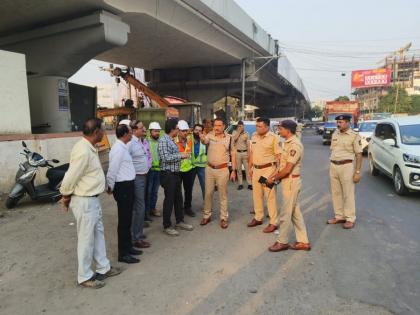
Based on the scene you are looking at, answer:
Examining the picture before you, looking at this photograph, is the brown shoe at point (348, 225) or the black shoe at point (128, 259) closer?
the black shoe at point (128, 259)

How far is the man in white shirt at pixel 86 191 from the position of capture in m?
3.51

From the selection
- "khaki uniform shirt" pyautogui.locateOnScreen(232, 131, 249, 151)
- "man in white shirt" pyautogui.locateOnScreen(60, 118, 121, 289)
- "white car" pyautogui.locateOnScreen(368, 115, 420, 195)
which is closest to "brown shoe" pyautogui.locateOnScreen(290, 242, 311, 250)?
"man in white shirt" pyautogui.locateOnScreen(60, 118, 121, 289)

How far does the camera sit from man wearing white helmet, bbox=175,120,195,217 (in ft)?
18.9

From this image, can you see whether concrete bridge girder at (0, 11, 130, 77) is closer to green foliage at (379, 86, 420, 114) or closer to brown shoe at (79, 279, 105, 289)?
brown shoe at (79, 279, 105, 289)

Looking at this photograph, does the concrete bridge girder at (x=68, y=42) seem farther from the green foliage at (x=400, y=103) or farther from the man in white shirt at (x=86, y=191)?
the green foliage at (x=400, y=103)

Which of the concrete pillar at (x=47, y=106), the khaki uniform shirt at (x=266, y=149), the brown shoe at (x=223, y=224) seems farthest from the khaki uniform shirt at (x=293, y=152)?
the concrete pillar at (x=47, y=106)

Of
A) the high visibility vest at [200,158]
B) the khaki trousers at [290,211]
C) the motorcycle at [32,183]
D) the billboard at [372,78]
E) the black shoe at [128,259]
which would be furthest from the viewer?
the billboard at [372,78]

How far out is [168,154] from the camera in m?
5.21

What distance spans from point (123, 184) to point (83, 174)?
29.1 inches

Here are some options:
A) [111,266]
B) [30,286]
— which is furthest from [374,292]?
[30,286]

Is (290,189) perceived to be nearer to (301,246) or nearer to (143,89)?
(301,246)

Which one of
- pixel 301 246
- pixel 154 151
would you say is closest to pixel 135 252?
pixel 154 151

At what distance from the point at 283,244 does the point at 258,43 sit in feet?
63.8

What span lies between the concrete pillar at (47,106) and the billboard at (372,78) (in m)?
82.7
